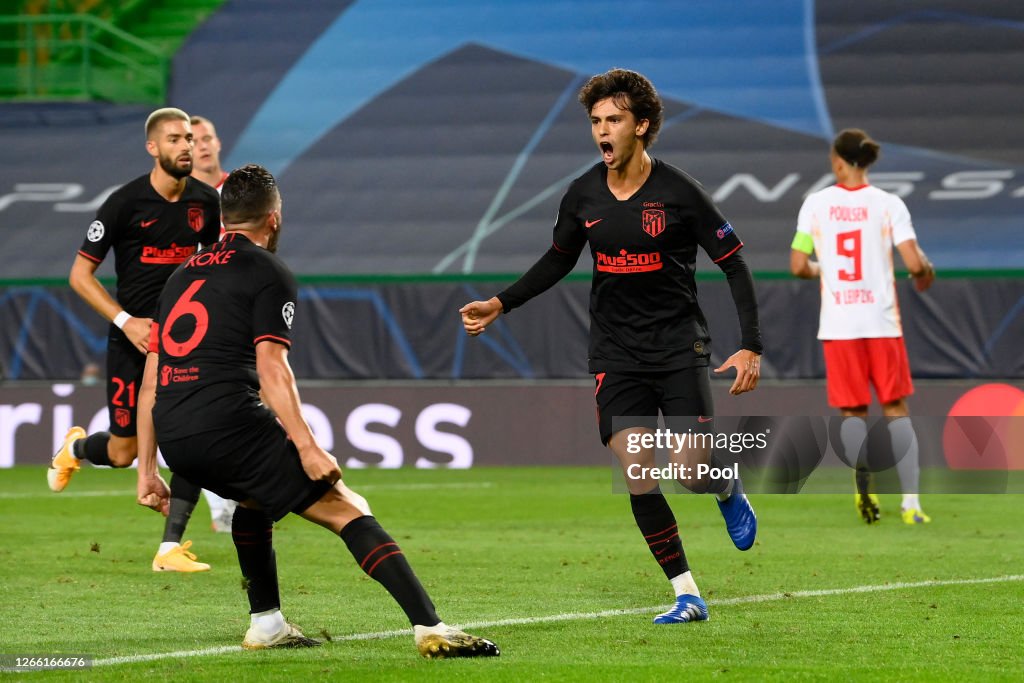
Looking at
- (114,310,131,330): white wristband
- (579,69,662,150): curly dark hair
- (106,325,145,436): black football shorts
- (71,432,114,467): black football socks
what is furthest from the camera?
(71,432,114,467): black football socks

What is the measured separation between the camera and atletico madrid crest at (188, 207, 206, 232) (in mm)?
8664

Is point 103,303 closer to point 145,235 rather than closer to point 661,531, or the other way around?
point 145,235

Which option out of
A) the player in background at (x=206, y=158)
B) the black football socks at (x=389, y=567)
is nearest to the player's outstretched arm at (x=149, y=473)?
the black football socks at (x=389, y=567)

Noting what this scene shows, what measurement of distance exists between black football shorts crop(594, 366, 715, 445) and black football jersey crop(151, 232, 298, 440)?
5.43 ft

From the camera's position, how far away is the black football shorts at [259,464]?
17.6ft

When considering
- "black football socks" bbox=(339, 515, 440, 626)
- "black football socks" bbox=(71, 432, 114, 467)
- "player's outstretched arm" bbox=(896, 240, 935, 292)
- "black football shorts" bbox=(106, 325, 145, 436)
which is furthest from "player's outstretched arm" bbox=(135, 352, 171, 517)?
"player's outstretched arm" bbox=(896, 240, 935, 292)

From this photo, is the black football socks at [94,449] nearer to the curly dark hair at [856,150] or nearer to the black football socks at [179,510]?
the black football socks at [179,510]

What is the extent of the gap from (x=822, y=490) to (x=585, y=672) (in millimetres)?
9125

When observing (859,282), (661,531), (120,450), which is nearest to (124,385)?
(120,450)

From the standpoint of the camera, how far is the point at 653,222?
21.4ft

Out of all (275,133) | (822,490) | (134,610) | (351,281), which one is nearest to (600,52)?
(275,133)

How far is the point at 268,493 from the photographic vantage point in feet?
17.7

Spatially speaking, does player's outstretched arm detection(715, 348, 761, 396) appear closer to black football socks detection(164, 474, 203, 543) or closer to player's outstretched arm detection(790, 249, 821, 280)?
black football socks detection(164, 474, 203, 543)

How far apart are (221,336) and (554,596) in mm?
2461
